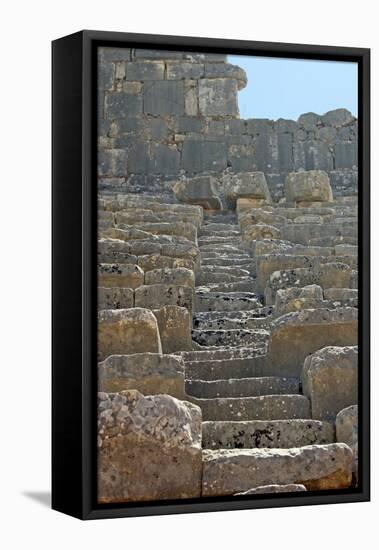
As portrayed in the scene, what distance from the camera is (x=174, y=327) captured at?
1104cm

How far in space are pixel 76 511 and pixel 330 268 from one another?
7.84ft

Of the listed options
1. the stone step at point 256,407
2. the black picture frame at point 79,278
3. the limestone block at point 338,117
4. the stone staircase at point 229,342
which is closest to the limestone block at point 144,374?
the stone staircase at point 229,342

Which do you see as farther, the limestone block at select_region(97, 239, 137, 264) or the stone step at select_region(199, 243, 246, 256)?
the stone step at select_region(199, 243, 246, 256)

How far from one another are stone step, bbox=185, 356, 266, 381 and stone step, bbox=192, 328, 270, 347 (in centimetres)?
6

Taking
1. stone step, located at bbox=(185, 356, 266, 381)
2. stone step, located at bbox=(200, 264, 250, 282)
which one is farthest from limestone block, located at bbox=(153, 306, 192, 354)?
stone step, located at bbox=(200, 264, 250, 282)

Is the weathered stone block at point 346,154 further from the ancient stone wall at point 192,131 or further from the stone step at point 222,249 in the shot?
the stone step at point 222,249

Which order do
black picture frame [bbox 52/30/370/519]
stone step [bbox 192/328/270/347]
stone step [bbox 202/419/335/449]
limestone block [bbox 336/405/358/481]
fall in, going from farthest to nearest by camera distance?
limestone block [bbox 336/405/358/481], stone step [bbox 192/328/270/347], stone step [bbox 202/419/335/449], black picture frame [bbox 52/30/370/519]

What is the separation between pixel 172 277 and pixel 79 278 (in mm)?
877

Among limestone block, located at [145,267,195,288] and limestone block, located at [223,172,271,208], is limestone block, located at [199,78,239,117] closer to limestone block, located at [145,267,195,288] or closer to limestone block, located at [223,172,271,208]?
limestone block, located at [223,172,271,208]

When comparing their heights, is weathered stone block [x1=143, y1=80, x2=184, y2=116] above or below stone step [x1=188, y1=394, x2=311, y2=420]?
above

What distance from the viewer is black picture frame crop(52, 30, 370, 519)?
1046 cm

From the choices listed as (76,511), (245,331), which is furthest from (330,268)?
(76,511)

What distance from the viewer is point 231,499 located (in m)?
10.9

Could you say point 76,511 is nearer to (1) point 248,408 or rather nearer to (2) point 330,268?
(1) point 248,408
